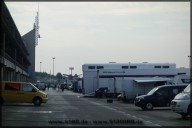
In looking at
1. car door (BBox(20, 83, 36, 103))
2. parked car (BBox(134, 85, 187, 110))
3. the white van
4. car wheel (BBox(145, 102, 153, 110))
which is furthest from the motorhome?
the white van

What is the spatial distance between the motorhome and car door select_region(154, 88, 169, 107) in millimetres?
24725

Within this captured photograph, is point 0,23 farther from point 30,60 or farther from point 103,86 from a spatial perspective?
point 30,60

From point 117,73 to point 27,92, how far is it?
79.8ft

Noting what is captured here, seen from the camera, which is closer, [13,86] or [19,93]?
[19,93]

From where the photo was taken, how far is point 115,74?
189ft

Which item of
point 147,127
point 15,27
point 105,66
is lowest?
point 147,127

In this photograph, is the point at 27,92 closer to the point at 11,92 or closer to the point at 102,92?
the point at 11,92

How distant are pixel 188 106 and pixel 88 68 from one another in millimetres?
38008

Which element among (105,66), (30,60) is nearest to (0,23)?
(105,66)

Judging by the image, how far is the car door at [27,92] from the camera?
34469 mm

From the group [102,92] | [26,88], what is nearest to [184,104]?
[26,88]

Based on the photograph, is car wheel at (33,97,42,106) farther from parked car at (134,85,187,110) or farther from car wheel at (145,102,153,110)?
car wheel at (145,102,153,110)

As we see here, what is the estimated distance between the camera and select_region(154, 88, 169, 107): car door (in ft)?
99.1

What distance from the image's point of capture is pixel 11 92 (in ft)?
112
